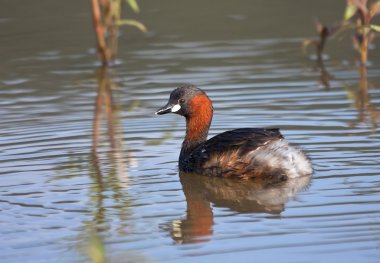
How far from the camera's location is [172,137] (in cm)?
965

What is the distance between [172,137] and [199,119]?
901 mm

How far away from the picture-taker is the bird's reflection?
6543mm

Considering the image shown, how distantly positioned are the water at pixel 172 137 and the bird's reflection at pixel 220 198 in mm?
16

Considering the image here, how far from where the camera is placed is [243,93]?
11250 mm

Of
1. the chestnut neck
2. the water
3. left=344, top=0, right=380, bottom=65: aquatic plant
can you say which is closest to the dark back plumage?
the water

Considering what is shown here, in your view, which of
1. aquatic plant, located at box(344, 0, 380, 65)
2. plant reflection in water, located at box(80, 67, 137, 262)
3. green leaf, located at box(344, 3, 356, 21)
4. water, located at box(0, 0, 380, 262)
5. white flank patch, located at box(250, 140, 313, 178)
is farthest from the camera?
aquatic plant, located at box(344, 0, 380, 65)

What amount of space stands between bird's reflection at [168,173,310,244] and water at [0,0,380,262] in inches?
0.6

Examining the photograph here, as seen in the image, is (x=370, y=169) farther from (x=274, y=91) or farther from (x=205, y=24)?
(x=205, y=24)

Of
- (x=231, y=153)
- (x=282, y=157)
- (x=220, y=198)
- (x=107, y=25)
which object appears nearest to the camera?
(x=220, y=198)

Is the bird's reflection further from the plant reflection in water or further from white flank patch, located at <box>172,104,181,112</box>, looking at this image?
white flank patch, located at <box>172,104,181,112</box>

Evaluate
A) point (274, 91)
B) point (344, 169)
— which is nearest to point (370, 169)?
point (344, 169)

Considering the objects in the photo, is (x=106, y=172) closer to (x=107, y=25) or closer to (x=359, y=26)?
(x=359, y=26)

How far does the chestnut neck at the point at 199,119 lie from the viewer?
8.74m

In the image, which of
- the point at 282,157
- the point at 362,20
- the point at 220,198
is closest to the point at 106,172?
the point at 220,198
